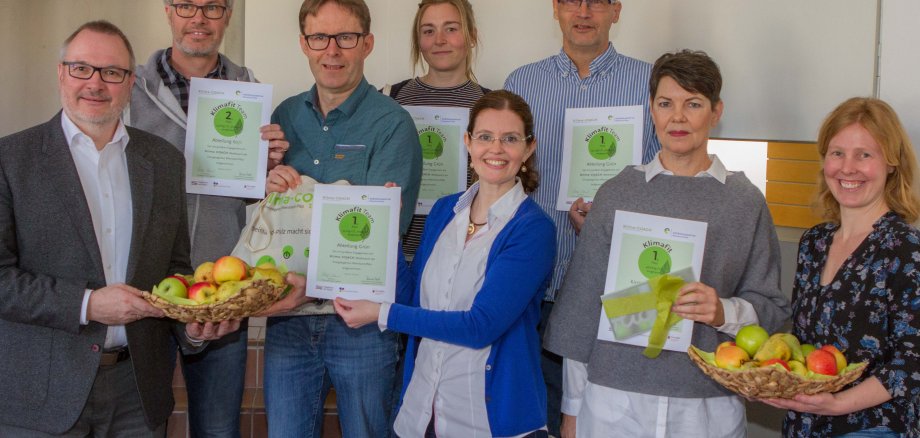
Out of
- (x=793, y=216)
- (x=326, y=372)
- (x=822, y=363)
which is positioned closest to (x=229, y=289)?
(x=326, y=372)

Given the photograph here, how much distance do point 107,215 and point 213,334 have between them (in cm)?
48

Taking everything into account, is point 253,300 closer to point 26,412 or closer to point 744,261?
point 26,412

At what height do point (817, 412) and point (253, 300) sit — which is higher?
point (253, 300)

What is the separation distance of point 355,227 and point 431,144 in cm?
76

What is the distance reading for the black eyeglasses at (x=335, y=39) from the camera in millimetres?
2928

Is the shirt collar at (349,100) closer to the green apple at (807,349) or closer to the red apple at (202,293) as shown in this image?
the red apple at (202,293)

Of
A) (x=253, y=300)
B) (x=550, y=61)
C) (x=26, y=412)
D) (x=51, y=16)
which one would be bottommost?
(x=26, y=412)

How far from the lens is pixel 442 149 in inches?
135

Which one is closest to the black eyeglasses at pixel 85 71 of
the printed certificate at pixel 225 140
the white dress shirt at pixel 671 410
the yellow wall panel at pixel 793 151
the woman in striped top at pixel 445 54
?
the printed certificate at pixel 225 140

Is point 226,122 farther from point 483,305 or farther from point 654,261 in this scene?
point 654,261

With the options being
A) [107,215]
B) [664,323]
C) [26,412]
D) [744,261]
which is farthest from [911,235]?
[26,412]

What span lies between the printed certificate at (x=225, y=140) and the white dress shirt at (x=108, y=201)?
36cm

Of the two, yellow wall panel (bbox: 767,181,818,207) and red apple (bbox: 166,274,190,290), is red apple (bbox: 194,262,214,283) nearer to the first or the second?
red apple (bbox: 166,274,190,290)

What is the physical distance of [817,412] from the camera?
234 centimetres
